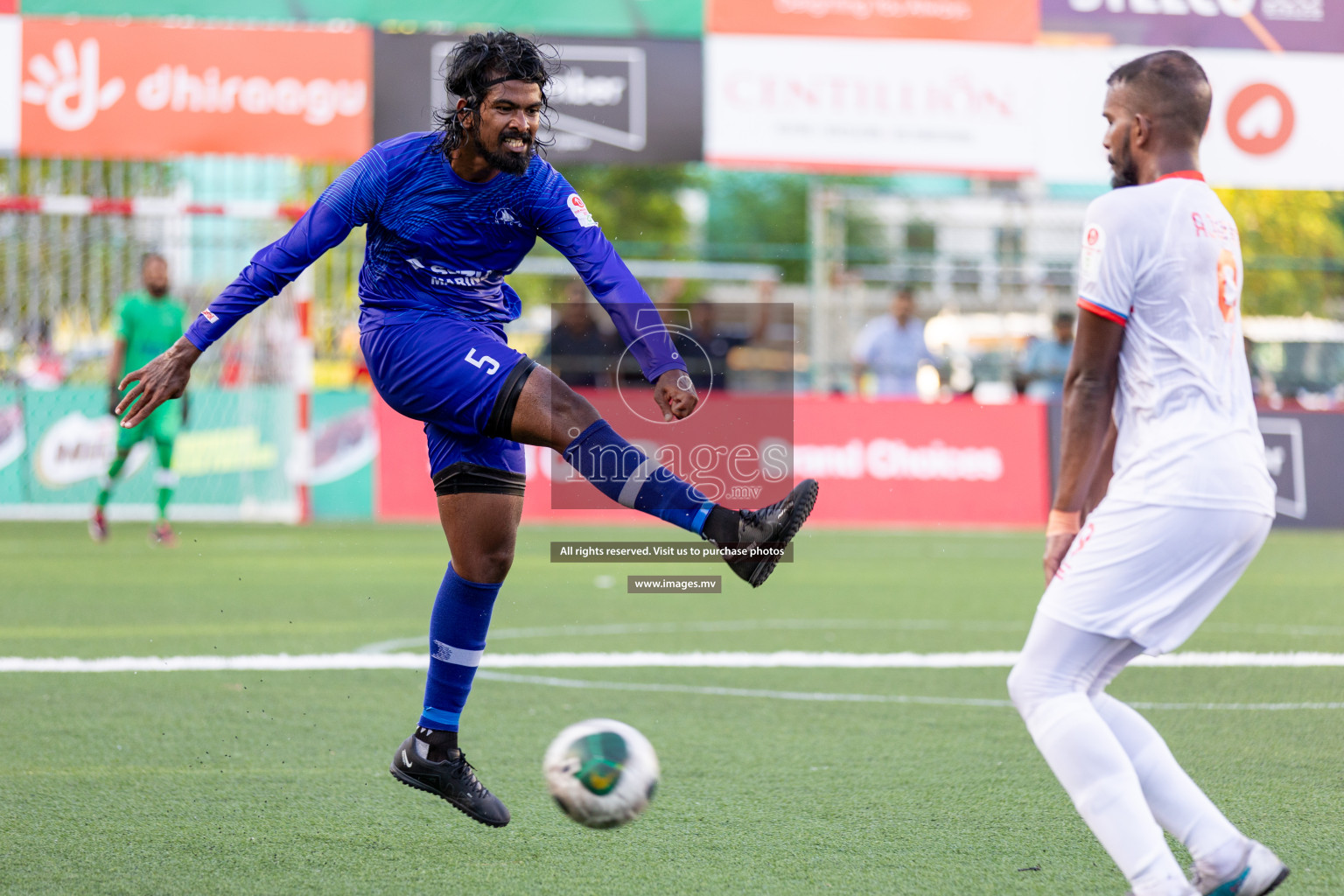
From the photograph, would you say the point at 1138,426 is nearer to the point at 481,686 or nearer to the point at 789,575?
the point at 481,686

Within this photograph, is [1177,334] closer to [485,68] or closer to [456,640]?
[485,68]

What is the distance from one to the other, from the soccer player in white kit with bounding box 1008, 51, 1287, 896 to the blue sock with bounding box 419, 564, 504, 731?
206 centimetres

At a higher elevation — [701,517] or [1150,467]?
[1150,467]

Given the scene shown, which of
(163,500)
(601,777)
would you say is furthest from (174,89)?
(601,777)

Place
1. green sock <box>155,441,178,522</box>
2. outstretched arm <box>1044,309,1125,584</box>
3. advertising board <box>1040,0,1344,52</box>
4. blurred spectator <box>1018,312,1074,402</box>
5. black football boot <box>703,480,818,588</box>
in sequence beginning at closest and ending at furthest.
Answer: outstretched arm <box>1044,309,1125,584</box> < black football boot <box>703,480,818,588</box> < green sock <box>155,441,178,522</box> < advertising board <box>1040,0,1344,52</box> < blurred spectator <box>1018,312,1074,402</box>

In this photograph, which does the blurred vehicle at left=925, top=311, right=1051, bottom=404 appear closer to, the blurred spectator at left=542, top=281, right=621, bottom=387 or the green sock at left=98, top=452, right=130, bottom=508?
the blurred spectator at left=542, top=281, right=621, bottom=387

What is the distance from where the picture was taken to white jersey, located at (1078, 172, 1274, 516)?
3.32m

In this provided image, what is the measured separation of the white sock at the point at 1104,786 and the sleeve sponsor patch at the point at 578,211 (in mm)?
2016

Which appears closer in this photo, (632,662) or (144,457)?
(632,662)

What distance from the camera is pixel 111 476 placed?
12.5 meters

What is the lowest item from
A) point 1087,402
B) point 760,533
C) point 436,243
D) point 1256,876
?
point 1256,876

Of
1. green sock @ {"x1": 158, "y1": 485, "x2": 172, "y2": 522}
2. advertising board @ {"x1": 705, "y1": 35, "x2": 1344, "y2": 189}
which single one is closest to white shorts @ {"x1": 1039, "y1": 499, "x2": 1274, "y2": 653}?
green sock @ {"x1": 158, "y1": 485, "x2": 172, "y2": 522}

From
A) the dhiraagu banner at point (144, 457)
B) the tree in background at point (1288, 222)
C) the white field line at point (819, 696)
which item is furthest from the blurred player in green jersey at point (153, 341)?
the tree in background at point (1288, 222)

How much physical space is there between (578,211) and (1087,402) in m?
1.80
